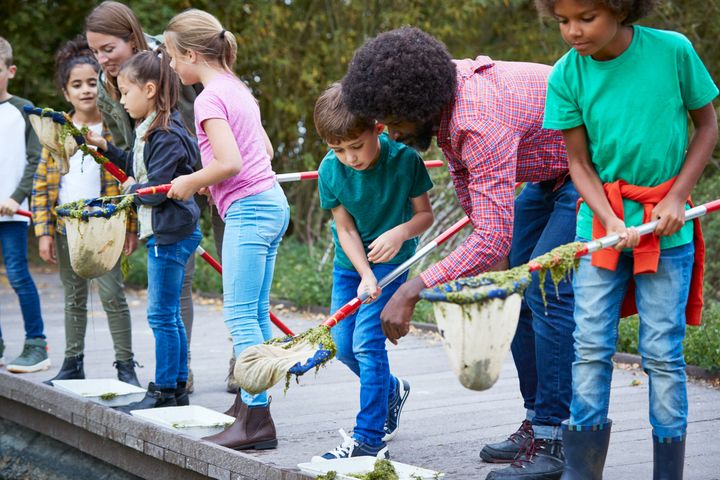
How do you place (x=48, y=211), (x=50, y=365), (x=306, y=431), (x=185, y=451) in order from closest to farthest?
(x=185, y=451), (x=306, y=431), (x=48, y=211), (x=50, y=365)

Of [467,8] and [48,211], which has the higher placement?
[467,8]

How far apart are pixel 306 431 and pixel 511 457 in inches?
36.7

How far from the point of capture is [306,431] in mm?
4121

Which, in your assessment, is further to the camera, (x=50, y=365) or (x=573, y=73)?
(x=50, y=365)

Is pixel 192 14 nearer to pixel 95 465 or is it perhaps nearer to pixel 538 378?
pixel 538 378

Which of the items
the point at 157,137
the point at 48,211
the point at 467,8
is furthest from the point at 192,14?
the point at 467,8

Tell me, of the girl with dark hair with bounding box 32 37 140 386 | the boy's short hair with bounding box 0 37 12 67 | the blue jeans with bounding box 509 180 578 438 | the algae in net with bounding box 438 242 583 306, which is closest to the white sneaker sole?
the girl with dark hair with bounding box 32 37 140 386

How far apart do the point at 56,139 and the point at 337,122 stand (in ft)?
5.55

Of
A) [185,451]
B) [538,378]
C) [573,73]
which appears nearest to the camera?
[573,73]

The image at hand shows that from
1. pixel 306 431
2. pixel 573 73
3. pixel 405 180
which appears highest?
pixel 573 73

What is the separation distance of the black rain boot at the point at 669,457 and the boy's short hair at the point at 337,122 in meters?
1.30

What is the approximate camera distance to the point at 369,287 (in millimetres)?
3334

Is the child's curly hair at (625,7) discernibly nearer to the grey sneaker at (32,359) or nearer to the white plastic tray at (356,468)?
the white plastic tray at (356,468)

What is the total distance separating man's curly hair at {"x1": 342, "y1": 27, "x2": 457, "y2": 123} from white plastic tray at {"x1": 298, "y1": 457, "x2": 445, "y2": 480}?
43.6 inches
